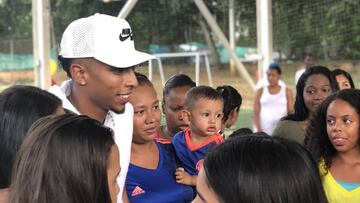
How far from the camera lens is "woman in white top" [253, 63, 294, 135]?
6.19m

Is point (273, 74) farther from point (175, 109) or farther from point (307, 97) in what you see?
point (175, 109)

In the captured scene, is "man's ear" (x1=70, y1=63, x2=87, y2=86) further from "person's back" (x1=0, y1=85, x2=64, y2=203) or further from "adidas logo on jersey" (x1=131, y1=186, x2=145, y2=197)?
"adidas logo on jersey" (x1=131, y1=186, x2=145, y2=197)

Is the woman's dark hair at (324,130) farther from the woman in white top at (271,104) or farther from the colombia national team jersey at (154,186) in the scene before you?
the woman in white top at (271,104)

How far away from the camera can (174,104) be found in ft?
9.96

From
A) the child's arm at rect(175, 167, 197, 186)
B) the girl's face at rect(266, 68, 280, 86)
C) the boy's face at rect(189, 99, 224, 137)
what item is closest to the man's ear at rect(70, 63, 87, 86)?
the child's arm at rect(175, 167, 197, 186)

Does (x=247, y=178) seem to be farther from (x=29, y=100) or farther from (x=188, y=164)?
(x=188, y=164)

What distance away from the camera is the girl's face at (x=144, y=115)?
2285 mm

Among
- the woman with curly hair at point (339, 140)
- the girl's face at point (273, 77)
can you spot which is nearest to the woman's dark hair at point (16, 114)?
the woman with curly hair at point (339, 140)

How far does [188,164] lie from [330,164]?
62cm

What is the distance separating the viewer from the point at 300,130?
3.12 m

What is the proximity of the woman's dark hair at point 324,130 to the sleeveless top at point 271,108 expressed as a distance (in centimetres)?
347

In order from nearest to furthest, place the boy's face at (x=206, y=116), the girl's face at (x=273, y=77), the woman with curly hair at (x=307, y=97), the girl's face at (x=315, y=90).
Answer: the boy's face at (x=206, y=116)
the woman with curly hair at (x=307, y=97)
the girl's face at (x=315, y=90)
the girl's face at (x=273, y=77)

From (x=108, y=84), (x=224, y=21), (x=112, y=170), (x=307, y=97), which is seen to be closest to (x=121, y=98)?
(x=108, y=84)

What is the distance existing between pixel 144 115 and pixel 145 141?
0.10 metres
